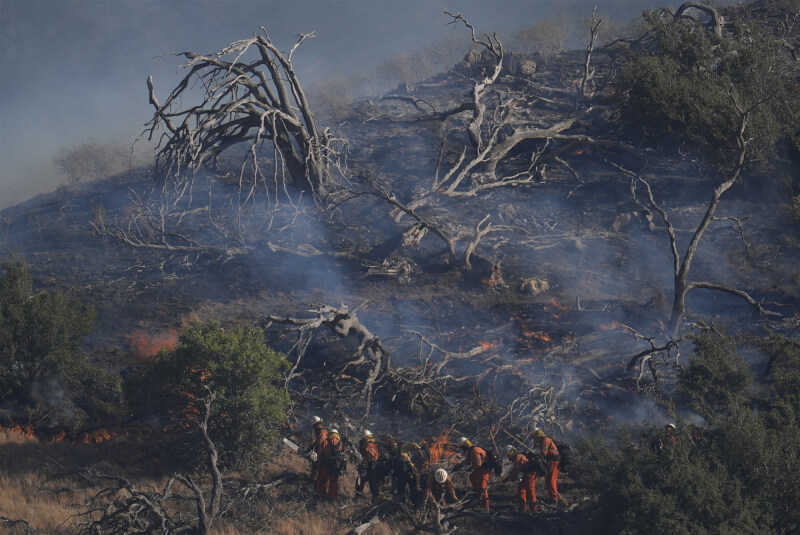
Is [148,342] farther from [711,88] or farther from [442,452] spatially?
[711,88]

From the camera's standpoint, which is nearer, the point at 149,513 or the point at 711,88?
the point at 149,513

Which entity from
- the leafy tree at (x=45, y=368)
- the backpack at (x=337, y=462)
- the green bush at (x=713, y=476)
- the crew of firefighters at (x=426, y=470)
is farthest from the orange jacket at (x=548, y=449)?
the leafy tree at (x=45, y=368)

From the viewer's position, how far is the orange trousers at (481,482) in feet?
29.4

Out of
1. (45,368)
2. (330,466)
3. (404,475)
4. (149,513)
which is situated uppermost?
(45,368)

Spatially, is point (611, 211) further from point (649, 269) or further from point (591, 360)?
point (591, 360)

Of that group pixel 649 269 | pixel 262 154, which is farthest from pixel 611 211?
pixel 262 154

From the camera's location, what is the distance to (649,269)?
1496cm

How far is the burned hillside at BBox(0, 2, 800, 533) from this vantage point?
11148 millimetres

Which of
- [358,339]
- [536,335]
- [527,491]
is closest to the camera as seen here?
[527,491]

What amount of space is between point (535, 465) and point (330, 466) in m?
3.10

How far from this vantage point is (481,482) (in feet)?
29.5

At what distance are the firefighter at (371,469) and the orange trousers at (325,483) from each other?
1.18 ft

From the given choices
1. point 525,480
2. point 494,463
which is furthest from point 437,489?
point 525,480

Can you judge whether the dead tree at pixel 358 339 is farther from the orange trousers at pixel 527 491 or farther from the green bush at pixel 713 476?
the green bush at pixel 713 476
